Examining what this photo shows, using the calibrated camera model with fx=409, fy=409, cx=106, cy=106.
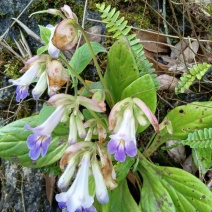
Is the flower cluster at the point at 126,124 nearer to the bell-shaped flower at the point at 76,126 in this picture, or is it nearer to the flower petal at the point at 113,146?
the flower petal at the point at 113,146

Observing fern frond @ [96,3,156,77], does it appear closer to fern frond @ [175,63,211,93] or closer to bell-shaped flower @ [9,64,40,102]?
fern frond @ [175,63,211,93]

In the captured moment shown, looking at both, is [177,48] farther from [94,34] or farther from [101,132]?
[101,132]

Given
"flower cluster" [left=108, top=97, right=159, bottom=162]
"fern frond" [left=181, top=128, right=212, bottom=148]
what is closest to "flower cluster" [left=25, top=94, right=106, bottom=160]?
"flower cluster" [left=108, top=97, right=159, bottom=162]

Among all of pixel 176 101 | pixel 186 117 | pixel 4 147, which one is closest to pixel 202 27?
pixel 176 101

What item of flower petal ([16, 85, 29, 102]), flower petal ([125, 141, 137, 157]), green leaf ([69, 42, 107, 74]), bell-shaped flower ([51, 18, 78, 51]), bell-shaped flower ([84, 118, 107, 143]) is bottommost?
bell-shaped flower ([84, 118, 107, 143])

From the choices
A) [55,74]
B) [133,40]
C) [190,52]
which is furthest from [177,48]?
[55,74]

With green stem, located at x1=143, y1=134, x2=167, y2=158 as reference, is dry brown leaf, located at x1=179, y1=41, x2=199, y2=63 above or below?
above

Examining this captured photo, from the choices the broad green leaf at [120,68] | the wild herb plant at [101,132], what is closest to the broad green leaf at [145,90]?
the wild herb plant at [101,132]

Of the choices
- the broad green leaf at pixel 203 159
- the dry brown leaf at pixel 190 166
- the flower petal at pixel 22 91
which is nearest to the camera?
the flower petal at pixel 22 91
